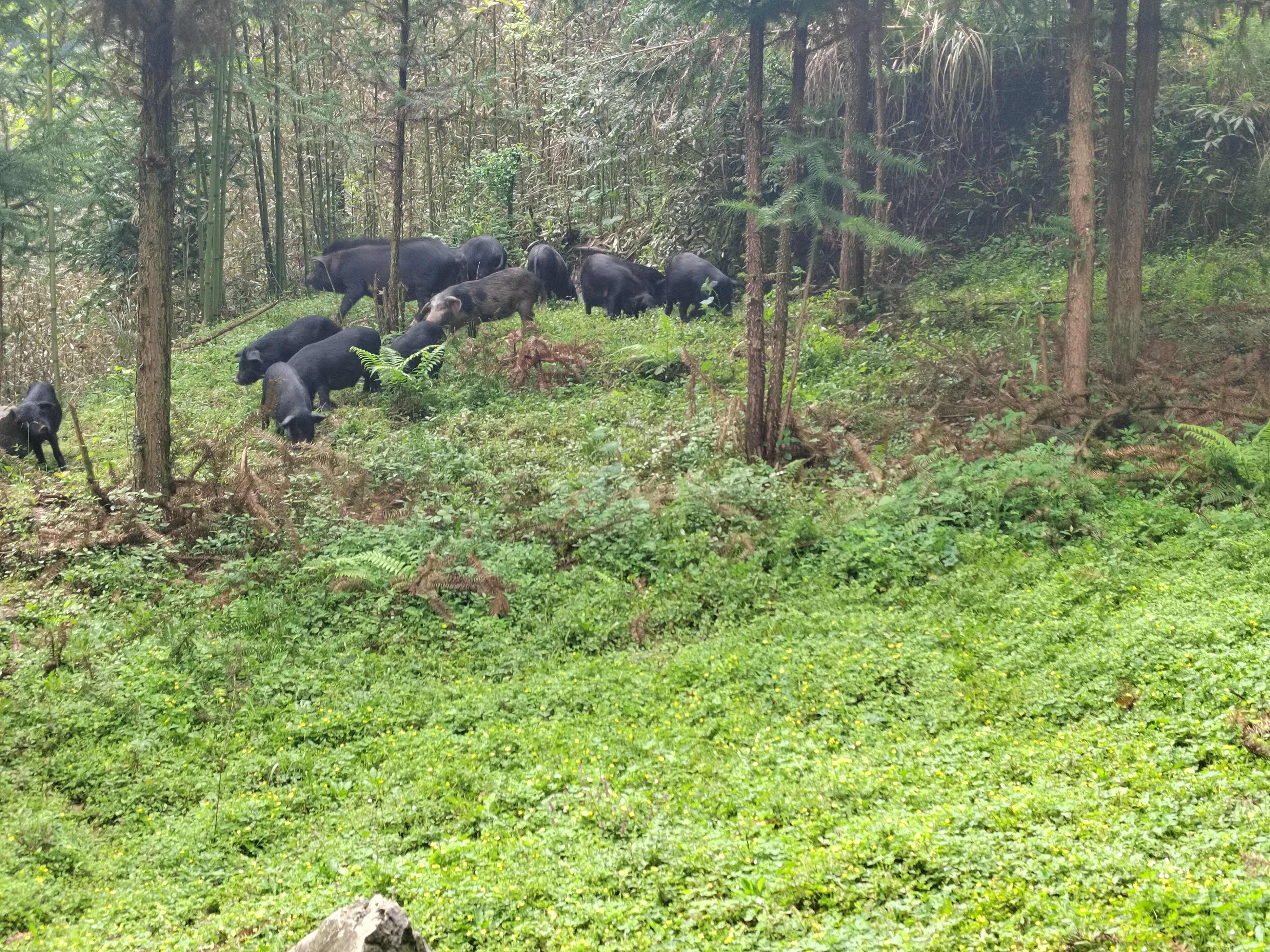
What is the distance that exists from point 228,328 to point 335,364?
528 cm

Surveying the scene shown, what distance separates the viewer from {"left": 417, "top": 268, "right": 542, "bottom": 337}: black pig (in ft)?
49.3

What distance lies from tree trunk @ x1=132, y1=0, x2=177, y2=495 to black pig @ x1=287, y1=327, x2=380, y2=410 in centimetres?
406

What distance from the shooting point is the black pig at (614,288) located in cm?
1591

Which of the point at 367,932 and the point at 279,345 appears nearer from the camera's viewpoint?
the point at 367,932

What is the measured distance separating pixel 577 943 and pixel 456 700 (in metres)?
2.67

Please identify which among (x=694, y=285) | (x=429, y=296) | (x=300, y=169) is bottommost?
(x=429, y=296)

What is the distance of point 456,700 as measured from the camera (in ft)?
20.1

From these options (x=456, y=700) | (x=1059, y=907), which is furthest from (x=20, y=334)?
(x=1059, y=907)

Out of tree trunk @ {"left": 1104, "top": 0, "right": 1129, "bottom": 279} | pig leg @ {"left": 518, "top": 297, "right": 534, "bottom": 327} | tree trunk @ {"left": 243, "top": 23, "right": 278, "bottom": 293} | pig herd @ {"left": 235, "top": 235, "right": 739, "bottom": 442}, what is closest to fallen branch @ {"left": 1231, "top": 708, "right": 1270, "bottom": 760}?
tree trunk @ {"left": 1104, "top": 0, "right": 1129, "bottom": 279}

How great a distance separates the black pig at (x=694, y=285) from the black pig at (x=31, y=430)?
8.36 m

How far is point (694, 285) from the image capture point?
15.4 meters

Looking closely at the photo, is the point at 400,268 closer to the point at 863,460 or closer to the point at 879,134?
the point at 879,134

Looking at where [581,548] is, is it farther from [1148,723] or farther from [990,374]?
[990,374]

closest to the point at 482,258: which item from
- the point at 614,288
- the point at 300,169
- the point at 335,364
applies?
the point at 614,288
